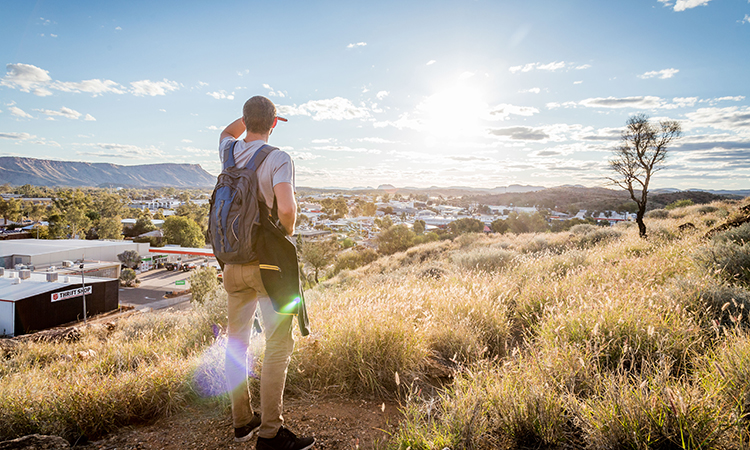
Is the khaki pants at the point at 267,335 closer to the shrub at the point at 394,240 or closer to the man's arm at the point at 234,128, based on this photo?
the man's arm at the point at 234,128

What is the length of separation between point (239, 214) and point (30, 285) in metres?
24.5

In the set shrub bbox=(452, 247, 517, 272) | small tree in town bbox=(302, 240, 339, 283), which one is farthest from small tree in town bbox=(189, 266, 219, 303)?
shrub bbox=(452, 247, 517, 272)

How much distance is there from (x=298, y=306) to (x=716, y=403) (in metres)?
2.19

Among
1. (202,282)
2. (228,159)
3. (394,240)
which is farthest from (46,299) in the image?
(228,159)

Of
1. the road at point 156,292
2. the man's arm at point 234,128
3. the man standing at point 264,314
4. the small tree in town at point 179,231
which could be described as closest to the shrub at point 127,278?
the road at point 156,292

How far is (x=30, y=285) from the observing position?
18344 mm

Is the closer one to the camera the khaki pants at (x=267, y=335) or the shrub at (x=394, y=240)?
the khaki pants at (x=267, y=335)

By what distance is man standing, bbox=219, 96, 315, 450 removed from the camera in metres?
1.88

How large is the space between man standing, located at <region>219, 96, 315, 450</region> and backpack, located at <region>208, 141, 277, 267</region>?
0.06 meters

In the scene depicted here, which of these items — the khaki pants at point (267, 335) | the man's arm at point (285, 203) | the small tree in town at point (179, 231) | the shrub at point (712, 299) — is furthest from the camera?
the small tree in town at point (179, 231)

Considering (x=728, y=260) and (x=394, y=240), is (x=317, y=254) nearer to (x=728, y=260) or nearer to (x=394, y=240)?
(x=394, y=240)

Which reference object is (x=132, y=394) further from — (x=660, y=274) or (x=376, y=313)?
(x=660, y=274)

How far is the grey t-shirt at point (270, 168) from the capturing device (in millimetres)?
1849

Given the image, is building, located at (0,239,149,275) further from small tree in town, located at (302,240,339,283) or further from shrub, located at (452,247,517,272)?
shrub, located at (452,247,517,272)
